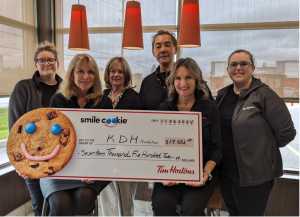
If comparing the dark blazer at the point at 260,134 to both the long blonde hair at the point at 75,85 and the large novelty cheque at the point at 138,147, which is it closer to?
the large novelty cheque at the point at 138,147

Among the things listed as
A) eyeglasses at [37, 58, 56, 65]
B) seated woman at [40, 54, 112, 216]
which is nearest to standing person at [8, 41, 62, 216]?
eyeglasses at [37, 58, 56, 65]

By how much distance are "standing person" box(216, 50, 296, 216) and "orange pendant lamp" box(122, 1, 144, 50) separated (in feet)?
2.73

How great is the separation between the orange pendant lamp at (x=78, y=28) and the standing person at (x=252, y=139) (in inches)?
55.2

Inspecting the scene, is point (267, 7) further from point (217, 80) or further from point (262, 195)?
point (262, 195)

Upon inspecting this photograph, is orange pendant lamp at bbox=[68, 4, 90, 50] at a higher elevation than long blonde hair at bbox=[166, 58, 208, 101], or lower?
higher

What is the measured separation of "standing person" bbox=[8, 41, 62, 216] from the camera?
1.91m

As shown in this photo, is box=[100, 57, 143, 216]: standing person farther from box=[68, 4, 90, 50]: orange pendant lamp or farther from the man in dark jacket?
box=[68, 4, 90, 50]: orange pendant lamp

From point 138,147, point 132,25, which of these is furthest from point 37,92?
point 138,147

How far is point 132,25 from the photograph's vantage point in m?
1.95

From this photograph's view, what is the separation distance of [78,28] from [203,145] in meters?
1.60

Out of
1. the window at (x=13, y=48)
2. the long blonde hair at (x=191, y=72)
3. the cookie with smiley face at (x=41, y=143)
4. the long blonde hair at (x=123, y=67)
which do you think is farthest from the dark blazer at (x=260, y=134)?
the window at (x=13, y=48)

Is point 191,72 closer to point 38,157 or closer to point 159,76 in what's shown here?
point 159,76

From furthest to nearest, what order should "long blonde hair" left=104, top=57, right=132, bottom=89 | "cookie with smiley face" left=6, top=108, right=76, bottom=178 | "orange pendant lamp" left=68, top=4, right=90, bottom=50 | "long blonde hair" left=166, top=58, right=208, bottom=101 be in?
"orange pendant lamp" left=68, top=4, right=90, bottom=50
"long blonde hair" left=104, top=57, right=132, bottom=89
"long blonde hair" left=166, top=58, right=208, bottom=101
"cookie with smiley face" left=6, top=108, right=76, bottom=178

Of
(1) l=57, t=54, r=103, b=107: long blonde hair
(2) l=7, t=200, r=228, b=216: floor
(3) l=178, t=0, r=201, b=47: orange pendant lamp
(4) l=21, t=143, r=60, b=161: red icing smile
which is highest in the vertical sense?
(3) l=178, t=0, r=201, b=47: orange pendant lamp
